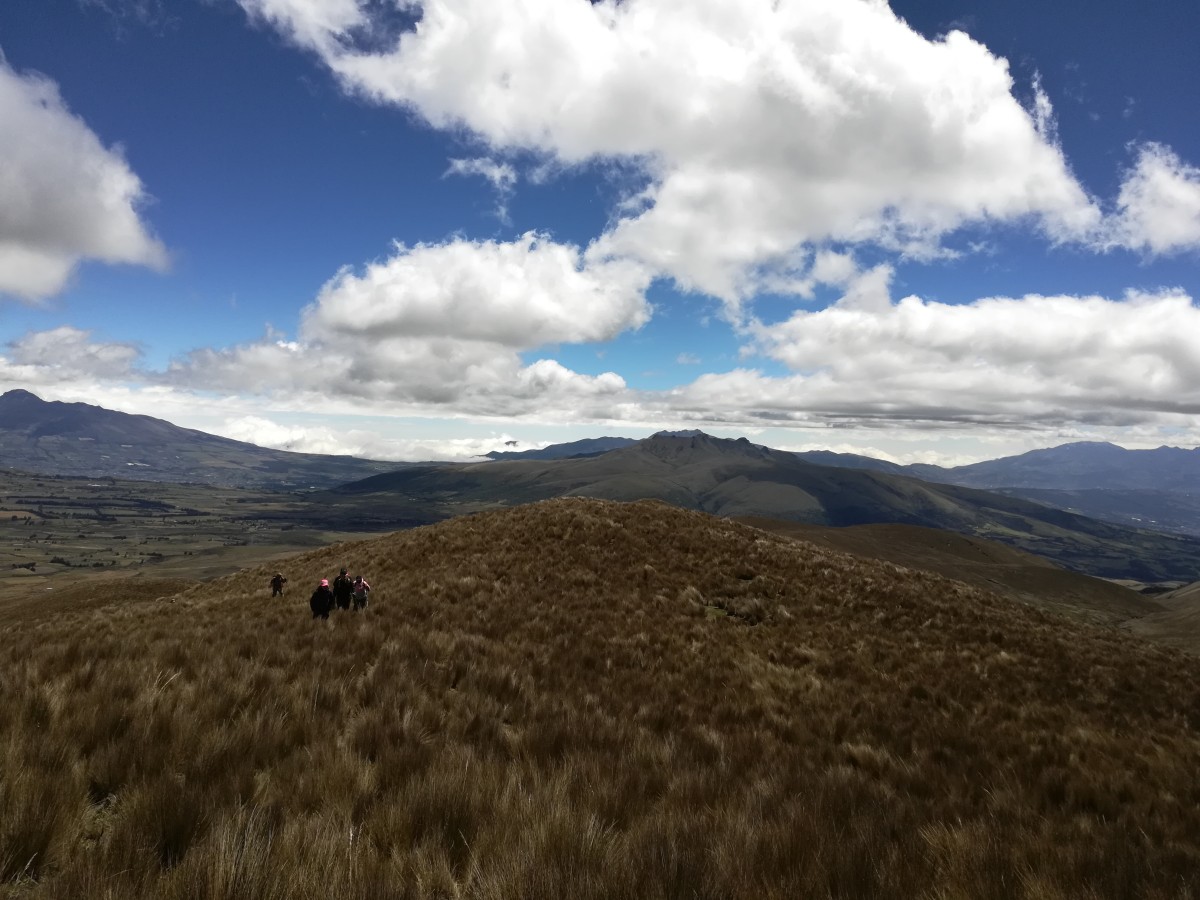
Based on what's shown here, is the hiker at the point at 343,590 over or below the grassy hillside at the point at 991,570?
over

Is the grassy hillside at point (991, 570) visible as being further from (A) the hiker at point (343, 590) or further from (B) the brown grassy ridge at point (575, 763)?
(A) the hiker at point (343, 590)

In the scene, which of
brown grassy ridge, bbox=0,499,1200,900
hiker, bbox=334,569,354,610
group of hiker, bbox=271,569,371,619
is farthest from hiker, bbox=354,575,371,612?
brown grassy ridge, bbox=0,499,1200,900

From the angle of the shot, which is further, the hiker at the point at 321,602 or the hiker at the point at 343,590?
the hiker at the point at 343,590

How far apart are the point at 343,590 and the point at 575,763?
1415 centimetres

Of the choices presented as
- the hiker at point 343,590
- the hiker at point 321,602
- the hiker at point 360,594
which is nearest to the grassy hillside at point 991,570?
the hiker at point 360,594

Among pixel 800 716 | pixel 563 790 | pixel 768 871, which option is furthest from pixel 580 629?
pixel 768 871

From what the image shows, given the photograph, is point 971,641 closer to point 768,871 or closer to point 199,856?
point 768,871

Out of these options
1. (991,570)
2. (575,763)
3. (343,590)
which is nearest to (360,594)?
(343,590)

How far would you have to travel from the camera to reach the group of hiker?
16688 millimetres

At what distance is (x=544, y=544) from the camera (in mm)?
29859

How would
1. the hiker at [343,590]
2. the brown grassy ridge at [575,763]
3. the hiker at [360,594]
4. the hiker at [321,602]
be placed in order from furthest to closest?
the hiker at [360,594] < the hiker at [343,590] < the hiker at [321,602] < the brown grassy ridge at [575,763]

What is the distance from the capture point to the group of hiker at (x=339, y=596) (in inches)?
657

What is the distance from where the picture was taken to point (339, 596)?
18344 millimetres

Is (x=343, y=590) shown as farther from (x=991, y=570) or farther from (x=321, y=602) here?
(x=991, y=570)
